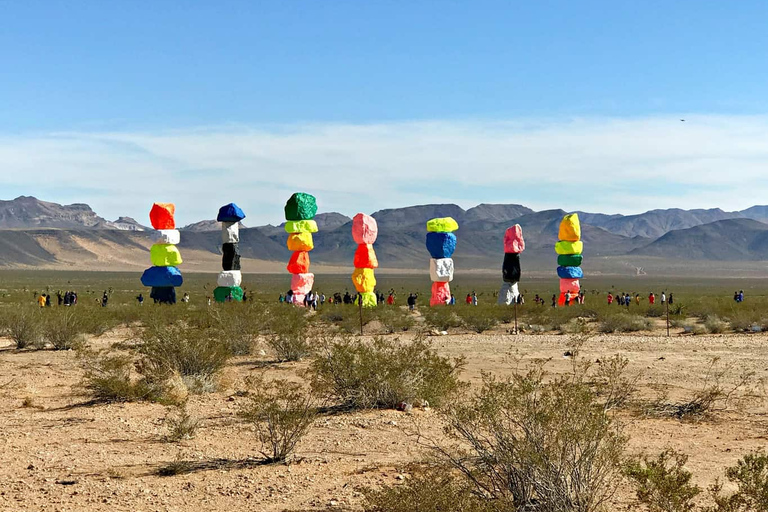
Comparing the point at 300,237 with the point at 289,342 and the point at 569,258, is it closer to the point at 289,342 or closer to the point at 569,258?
the point at 569,258

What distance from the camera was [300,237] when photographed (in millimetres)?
37781

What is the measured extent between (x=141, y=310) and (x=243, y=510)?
2278cm

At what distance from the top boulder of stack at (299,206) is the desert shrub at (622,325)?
1446cm

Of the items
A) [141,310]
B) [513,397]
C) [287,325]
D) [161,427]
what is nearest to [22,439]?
[161,427]

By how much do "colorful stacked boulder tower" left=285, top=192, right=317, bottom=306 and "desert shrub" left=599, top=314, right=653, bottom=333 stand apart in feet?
43.7

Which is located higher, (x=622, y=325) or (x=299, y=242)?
(x=299, y=242)

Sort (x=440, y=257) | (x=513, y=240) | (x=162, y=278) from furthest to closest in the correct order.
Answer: (x=513, y=240)
(x=440, y=257)
(x=162, y=278)

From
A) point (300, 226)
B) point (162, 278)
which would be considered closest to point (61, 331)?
point (162, 278)

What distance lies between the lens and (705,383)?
1616 cm

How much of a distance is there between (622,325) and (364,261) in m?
11.5

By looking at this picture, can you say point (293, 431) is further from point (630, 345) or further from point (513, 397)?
point (630, 345)

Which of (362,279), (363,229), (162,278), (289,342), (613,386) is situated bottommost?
(289,342)

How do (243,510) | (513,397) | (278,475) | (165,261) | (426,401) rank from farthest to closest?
(165,261)
(426,401)
(278,475)
(243,510)
(513,397)

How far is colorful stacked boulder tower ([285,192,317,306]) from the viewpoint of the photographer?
37.3 m
